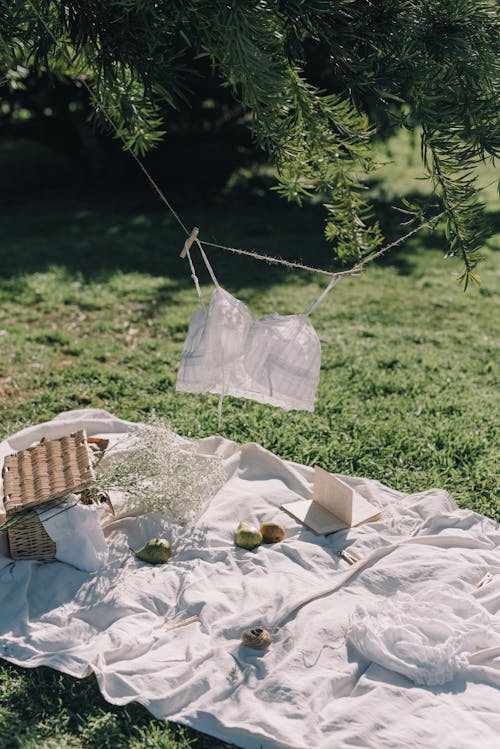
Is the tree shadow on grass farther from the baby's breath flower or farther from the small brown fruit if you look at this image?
the small brown fruit

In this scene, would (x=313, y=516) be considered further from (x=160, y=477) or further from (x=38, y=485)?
(x=38, y=485)

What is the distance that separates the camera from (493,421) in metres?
5.47

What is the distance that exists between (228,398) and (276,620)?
8.33 feet

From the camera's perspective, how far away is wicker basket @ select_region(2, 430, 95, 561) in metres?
3.71

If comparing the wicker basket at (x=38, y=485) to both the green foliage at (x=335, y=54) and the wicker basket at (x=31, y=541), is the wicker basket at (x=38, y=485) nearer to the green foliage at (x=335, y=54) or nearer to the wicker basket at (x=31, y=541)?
the wicker basket at (x=31, y=541)

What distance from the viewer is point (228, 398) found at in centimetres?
577

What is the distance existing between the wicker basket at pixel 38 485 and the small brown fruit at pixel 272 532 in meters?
0.91

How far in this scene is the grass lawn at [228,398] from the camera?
3201 mm

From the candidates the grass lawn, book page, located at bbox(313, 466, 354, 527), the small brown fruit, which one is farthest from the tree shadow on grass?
book page, located at bbox(313, 466, 354, 527)

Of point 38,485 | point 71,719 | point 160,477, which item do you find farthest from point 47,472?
point 71,719

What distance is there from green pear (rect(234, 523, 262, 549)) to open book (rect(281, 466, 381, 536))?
294 mm

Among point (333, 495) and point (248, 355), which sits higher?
point (248, 355)

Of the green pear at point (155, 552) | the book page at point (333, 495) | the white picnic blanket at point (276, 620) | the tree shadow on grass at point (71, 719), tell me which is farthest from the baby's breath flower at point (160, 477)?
the tree shadow on grass at point (71, 719)

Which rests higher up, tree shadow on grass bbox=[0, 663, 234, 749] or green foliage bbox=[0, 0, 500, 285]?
green foliage bbox=[0, 0, 500, 285]
